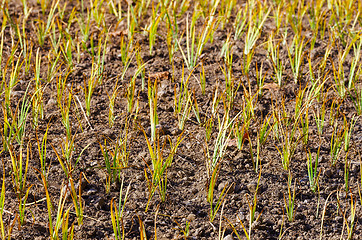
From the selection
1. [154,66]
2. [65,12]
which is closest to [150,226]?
[154,66]

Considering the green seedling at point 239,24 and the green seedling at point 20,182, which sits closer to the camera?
the green seedling at point 20,182

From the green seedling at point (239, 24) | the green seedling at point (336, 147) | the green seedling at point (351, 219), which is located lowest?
the green seedling at point (351, 219)

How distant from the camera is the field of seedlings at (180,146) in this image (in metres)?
1.98

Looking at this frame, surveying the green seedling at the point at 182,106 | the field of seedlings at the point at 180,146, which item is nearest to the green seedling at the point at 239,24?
the field of seedlings at the point at 180,146

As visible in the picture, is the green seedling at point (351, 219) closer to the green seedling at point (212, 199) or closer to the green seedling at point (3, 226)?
the green seedling at point (212, 199)

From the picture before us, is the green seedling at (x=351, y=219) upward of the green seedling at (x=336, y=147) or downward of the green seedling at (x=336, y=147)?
downward

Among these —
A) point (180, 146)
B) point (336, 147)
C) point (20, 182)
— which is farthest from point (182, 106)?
point (20, 182)

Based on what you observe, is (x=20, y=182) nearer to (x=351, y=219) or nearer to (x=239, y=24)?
(x=351, y=219)

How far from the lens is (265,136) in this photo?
2.45 metres

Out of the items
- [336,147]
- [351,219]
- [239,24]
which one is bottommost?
[351,219]

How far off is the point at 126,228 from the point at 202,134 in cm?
76

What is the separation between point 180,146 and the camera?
96.0 inches

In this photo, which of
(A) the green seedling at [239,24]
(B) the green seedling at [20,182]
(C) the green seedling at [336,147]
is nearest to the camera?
(B) the green seedling at [20,182]

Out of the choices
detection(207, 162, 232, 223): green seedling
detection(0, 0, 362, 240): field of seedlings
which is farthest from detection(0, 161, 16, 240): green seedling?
detection(207, 162, 232, 223): green seedling
